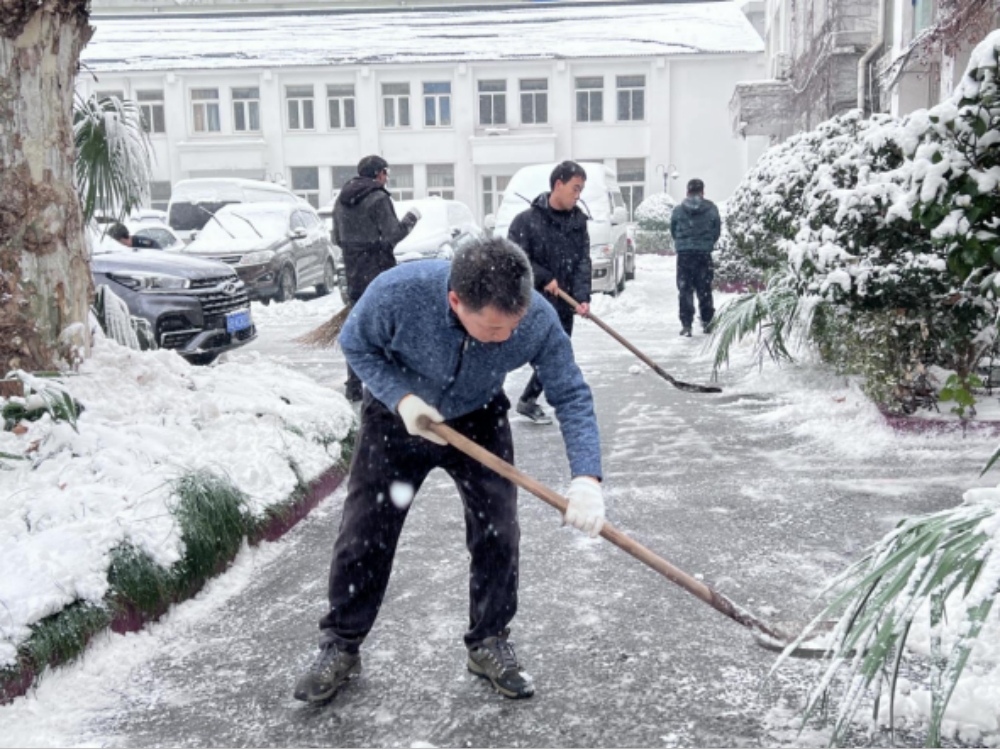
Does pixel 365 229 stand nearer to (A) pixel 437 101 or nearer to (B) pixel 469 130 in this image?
(B) pixel 469 130

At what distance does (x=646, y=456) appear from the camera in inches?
245

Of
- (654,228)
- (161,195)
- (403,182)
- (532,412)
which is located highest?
(403,182)

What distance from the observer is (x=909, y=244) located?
5.89 m

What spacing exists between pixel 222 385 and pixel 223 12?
4154cm

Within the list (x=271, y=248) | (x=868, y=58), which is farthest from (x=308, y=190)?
(x=868, y=58)

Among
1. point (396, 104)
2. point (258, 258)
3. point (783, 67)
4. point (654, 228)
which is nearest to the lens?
point (258, 258)

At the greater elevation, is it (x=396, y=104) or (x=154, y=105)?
(x=154, y=105)

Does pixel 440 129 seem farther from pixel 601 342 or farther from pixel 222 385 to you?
pixel 222 385

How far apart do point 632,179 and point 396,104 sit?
29.0ft

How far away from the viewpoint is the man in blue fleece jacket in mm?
3045

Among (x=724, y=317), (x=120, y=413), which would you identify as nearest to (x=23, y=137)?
(x=120, y=413)

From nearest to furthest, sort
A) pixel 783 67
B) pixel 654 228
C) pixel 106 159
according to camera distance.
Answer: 1. pixel 106 159
2. pixel 783 67
3. pixel 654 228

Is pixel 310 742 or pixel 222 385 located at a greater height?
pixel 222 385

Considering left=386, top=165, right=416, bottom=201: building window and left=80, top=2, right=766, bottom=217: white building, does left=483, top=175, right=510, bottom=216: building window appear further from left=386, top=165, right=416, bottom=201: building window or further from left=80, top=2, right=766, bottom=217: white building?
left=386, top=165, right=416, bottom=201: building window
